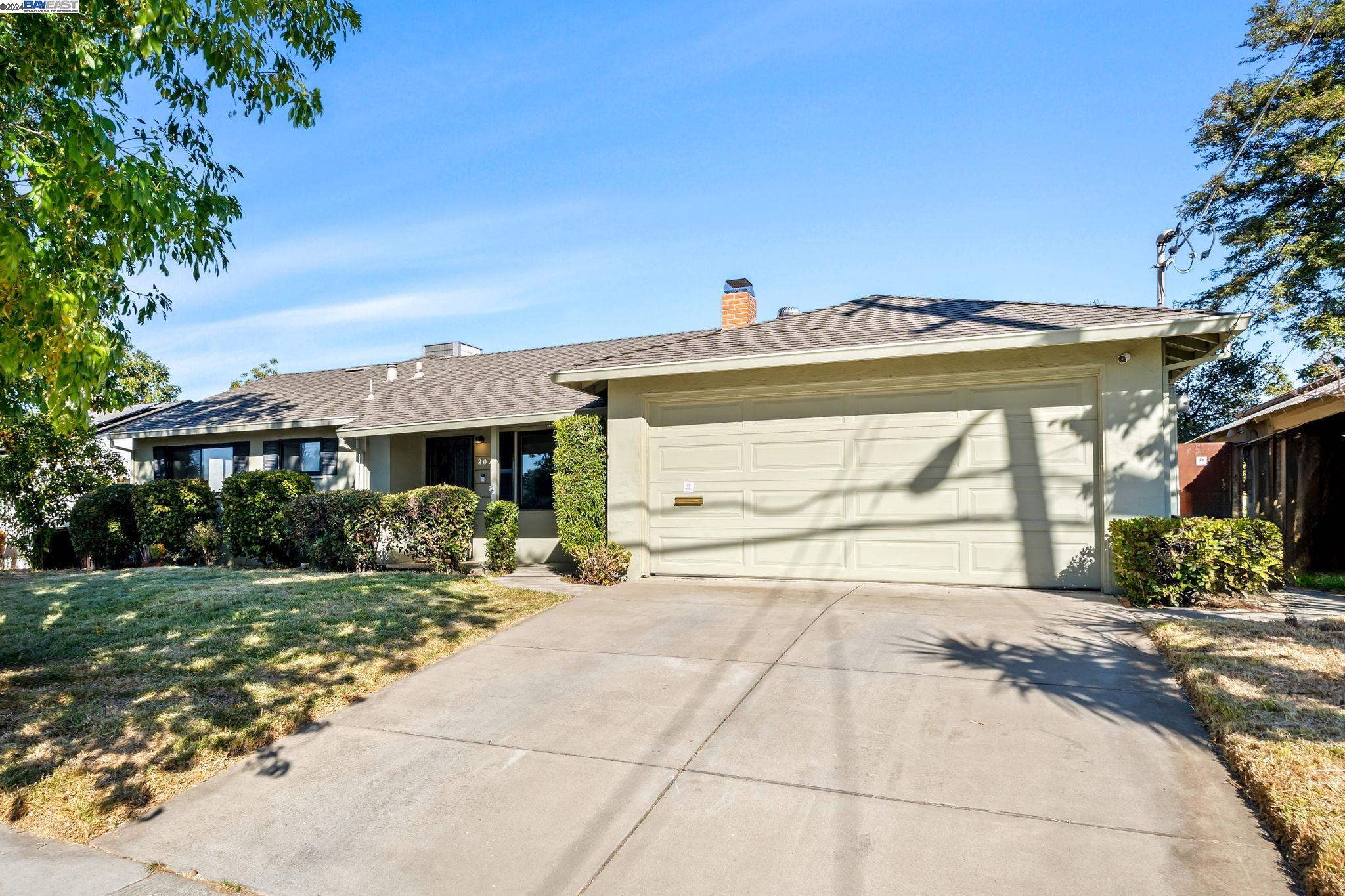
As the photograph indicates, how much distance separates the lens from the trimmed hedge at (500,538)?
10703mm

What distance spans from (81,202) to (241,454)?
41.5ft

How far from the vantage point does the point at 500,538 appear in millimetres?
10734

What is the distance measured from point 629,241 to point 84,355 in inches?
470

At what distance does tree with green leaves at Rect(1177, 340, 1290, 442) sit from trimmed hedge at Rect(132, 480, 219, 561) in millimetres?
27668

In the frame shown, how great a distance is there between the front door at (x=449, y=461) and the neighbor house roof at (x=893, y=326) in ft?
15.6

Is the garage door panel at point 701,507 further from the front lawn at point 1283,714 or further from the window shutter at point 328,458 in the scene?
the window shutter at point 328,458

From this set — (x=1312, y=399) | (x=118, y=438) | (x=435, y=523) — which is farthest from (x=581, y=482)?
(x=118, y=438)

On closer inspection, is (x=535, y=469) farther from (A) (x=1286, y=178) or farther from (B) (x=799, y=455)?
(A) (x=1286, y=178)

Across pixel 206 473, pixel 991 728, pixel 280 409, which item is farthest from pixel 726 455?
pixel 206 473

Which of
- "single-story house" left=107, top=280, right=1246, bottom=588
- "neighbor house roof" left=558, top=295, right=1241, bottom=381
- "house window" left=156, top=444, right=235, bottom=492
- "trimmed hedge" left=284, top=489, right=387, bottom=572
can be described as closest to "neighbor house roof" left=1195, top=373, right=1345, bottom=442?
"single-story house" left=107, top=280, right=1246, bottom=588

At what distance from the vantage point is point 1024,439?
27.6 ft

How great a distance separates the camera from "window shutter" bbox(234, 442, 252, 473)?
1570 cm

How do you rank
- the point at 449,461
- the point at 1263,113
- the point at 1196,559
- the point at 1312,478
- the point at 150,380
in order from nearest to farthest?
the point at 1196,559, the point at 1263,113, the point at 1312,478, the point at 449,461, the point at 150,380

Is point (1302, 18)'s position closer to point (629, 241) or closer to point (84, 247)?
point (629, 241)
